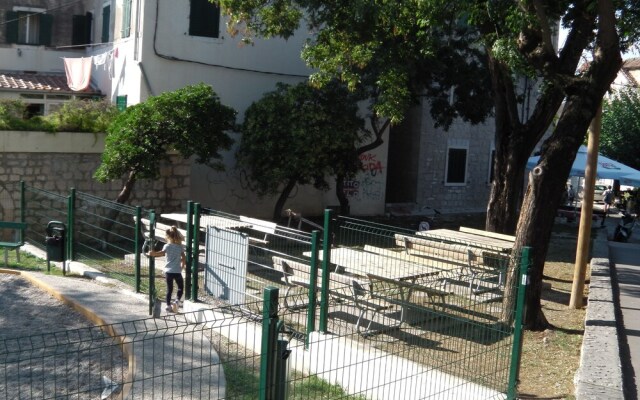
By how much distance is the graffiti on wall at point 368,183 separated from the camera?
22.6 metres

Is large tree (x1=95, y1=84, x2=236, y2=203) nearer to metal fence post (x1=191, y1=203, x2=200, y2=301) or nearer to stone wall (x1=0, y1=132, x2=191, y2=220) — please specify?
stone wall (x1=0, y1=132, x2=191, y2=220)

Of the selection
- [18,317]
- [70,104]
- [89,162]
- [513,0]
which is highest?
[513,0]

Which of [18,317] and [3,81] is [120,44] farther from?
[18,317]

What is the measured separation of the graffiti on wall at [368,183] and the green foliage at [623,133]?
45.7 feet

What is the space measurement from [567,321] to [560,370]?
2495mm

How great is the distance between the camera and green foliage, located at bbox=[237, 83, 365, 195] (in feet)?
58.3

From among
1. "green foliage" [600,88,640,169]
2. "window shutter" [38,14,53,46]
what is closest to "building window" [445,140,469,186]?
"green foliage" [600,88,640,169]

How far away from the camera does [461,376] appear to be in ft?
20.7

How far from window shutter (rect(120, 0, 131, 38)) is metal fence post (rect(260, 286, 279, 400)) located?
1578cm

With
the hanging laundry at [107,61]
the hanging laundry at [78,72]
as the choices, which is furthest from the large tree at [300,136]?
the hanging laundry at [78,72]

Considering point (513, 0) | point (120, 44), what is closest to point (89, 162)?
point (120, 44)

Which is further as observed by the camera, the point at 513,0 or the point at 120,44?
the point at 120,44

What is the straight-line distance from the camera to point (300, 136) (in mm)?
17656

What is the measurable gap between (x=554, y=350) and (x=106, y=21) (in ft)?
52.3
